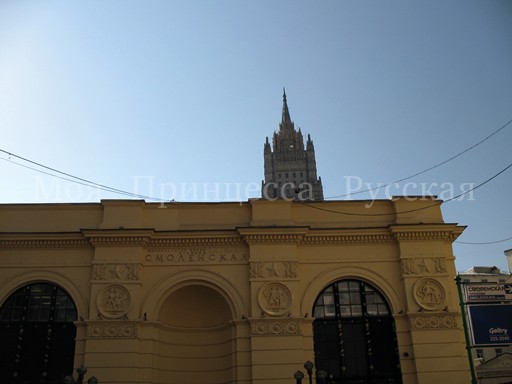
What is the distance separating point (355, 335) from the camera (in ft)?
73.6

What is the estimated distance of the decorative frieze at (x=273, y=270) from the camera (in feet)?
74.0

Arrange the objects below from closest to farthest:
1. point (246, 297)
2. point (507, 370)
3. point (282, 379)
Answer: point (282, 379) < point (246, 297) < point (507, 370)

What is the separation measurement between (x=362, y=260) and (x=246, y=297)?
5365mm

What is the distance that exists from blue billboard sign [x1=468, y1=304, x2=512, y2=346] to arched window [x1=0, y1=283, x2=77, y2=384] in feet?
53.9

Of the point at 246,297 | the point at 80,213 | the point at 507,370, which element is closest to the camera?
the point at 246,297

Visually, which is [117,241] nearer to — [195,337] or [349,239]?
[195,337]

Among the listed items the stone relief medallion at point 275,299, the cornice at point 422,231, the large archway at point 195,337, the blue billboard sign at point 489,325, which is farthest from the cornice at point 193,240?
the blue billboard sign at point 489,325

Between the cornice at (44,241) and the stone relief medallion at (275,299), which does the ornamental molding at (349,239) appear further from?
the cornice at (44,241)

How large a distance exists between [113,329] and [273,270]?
22.9ft

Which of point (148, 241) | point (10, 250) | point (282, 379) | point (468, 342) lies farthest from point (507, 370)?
point (10, 250)

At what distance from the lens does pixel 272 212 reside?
23.8 metres

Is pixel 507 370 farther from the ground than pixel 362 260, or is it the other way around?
pixel 362 260

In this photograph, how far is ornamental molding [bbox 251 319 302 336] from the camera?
A: 71.1ft

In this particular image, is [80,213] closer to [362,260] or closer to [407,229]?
[362,260]
